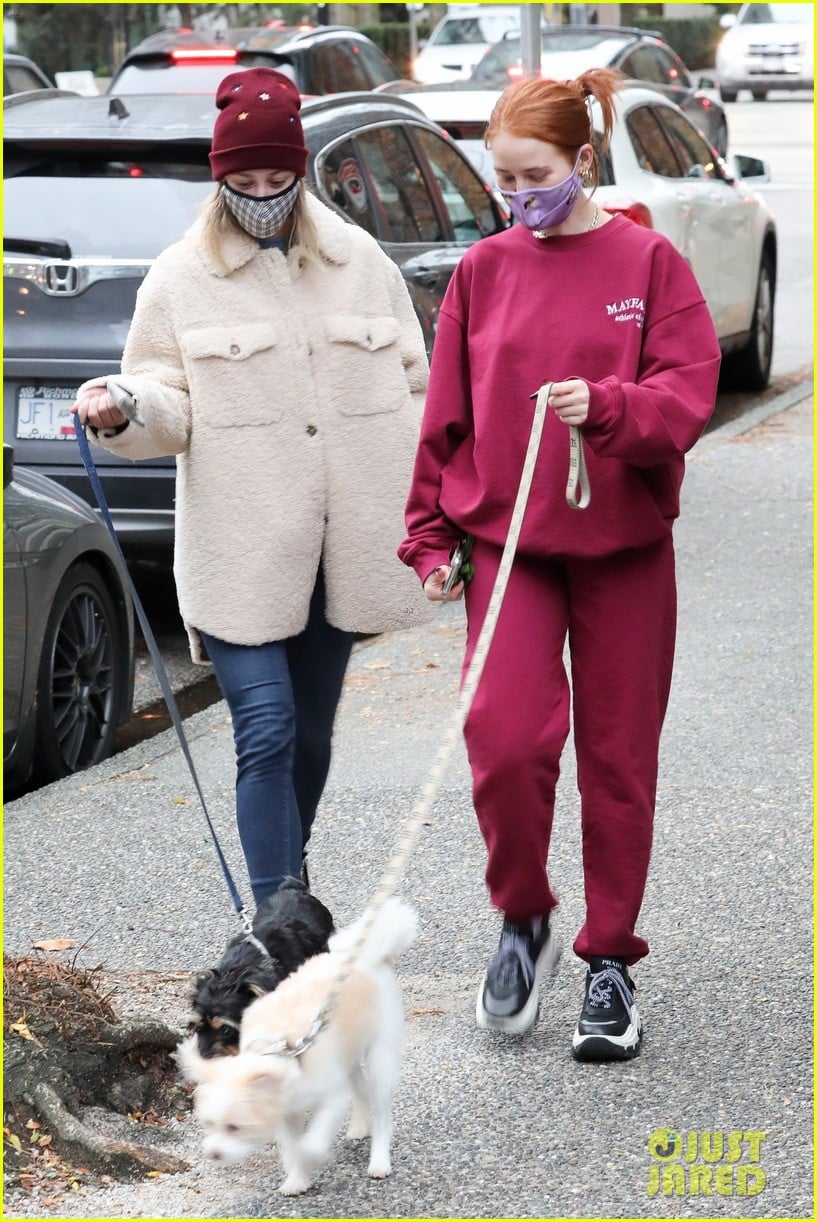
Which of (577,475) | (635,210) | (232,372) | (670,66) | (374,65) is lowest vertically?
(670,66)

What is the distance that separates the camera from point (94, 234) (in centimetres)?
727

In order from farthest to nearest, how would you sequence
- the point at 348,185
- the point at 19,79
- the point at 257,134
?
the point at 19,79 → the point at 348,185 → the point at 257,134

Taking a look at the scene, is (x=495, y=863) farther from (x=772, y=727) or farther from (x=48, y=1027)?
(x=772, y=727)

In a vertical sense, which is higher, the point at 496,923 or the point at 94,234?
the point at 94,234

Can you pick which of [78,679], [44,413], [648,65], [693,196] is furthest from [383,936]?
[648,65]

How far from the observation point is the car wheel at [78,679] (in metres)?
6.14

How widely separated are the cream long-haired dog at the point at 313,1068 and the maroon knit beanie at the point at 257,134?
5.14 feet

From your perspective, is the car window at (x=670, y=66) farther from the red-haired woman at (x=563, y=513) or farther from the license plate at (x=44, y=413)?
the red-haired woman at (x=563, y=513)

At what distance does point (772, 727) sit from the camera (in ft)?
20.7

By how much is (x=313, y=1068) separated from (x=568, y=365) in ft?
4.78

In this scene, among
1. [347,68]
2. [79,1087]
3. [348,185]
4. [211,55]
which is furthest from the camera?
[347,68]

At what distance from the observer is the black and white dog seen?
3113mm

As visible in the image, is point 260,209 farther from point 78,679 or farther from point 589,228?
point 78,679

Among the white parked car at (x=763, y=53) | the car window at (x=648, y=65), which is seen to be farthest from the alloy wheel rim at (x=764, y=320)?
the white parked car at (x=763, y=53)
